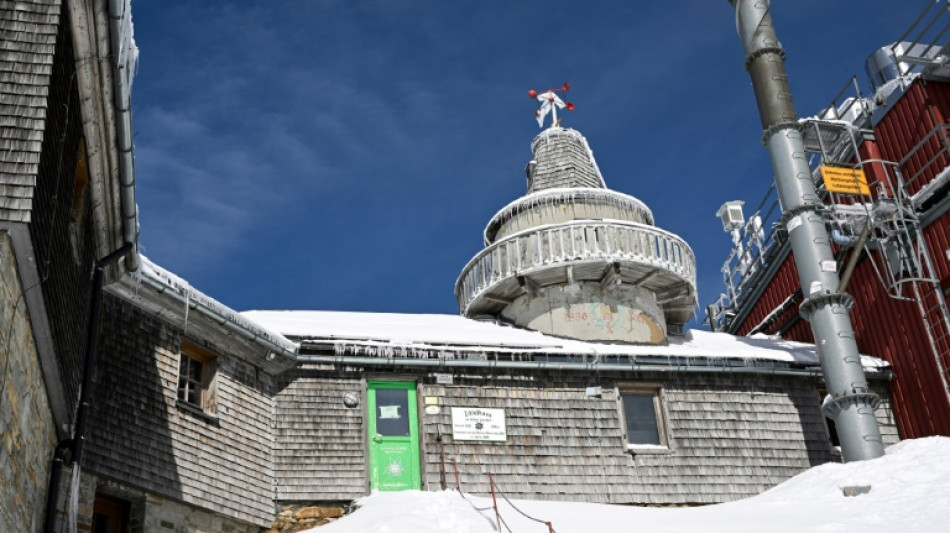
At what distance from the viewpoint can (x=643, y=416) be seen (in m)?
19.5

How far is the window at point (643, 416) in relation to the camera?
62.9ft

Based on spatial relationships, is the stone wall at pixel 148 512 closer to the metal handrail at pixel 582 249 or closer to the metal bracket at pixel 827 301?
the metal handrail at pixel 582 249

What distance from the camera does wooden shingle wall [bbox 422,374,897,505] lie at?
18.1 meters

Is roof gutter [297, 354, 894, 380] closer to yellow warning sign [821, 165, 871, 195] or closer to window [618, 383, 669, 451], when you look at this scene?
window [618, 383, 669, 451]

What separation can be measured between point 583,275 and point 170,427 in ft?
33.5

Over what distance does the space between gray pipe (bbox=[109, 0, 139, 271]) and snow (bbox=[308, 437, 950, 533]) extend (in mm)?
5161

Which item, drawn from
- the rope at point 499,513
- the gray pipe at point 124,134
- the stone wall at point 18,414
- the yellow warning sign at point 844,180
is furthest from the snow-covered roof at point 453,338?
the stone wall at point 18,414

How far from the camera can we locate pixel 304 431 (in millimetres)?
17422

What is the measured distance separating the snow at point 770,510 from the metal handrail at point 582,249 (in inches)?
244

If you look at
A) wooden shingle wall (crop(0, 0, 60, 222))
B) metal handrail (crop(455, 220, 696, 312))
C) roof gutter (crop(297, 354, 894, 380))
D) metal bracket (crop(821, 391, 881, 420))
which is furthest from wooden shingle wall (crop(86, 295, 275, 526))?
metal bracket (crop(821, 391, 881, 420))

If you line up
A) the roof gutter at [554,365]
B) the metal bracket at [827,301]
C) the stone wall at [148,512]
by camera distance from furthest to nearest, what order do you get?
the metal bracket at [827,301], the roof gutter at [554,365], the stone wall at [148,512]

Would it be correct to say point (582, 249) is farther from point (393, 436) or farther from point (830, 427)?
point (393, 436)

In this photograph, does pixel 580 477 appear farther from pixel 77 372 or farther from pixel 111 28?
pixel 111 28

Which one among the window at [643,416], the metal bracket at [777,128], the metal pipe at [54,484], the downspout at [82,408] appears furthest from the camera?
the metal bracket at [777,128]
